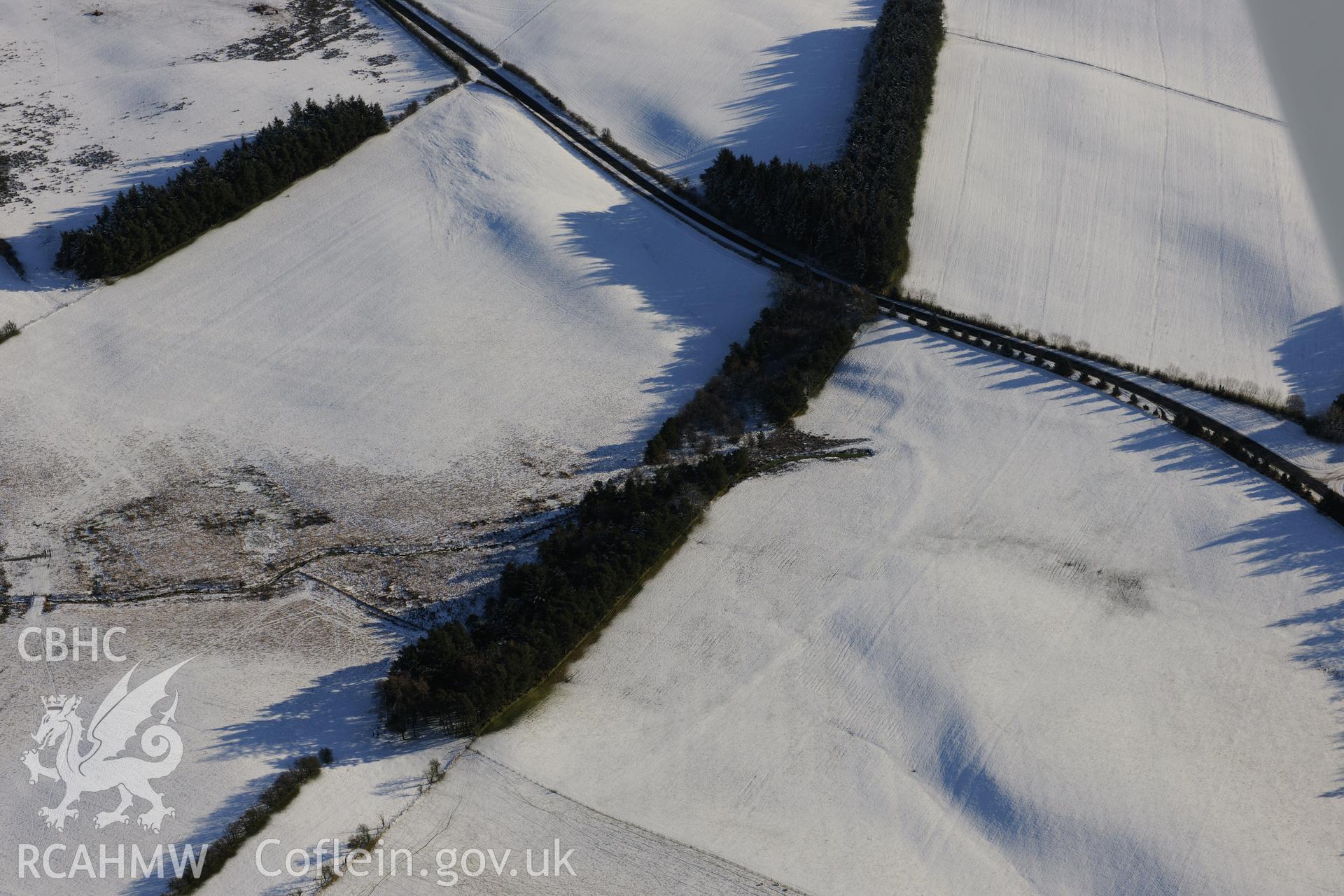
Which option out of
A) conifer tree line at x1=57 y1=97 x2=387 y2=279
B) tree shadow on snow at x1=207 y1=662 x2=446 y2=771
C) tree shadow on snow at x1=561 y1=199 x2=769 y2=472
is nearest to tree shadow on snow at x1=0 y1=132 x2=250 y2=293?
conifer tree line at x1=57 y1=97 x2=387 y2=279

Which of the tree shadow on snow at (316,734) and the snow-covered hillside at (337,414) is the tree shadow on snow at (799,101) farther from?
the tree shadow on snow at (316,734)

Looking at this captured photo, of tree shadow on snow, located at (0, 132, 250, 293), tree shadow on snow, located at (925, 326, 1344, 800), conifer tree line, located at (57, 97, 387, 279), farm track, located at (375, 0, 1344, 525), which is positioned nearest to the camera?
tree shadow on snow, located at (925, 326, 1344, 800)

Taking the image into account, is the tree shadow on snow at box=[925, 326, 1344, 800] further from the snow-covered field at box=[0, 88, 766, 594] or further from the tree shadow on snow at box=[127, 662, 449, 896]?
the tree shadow on snow at box=[127, 662, 449, 896]

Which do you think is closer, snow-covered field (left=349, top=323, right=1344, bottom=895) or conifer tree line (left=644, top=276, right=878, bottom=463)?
snow-covered field (left=349, top=323, right=1344, bottom=895)

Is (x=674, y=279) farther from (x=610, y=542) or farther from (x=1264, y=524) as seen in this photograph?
(x=1264, y=524)

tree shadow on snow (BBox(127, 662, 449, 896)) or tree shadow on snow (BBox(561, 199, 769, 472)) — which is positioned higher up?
tree shadow on snow (BBox(561, 199, 769, 472))

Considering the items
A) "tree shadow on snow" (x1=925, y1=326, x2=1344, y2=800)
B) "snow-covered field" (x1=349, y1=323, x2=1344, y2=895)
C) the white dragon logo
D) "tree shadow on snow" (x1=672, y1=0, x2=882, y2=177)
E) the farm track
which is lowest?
the white dragon logo

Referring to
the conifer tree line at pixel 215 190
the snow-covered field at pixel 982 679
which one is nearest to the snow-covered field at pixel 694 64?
the conifer tree line at pixel 215 190
